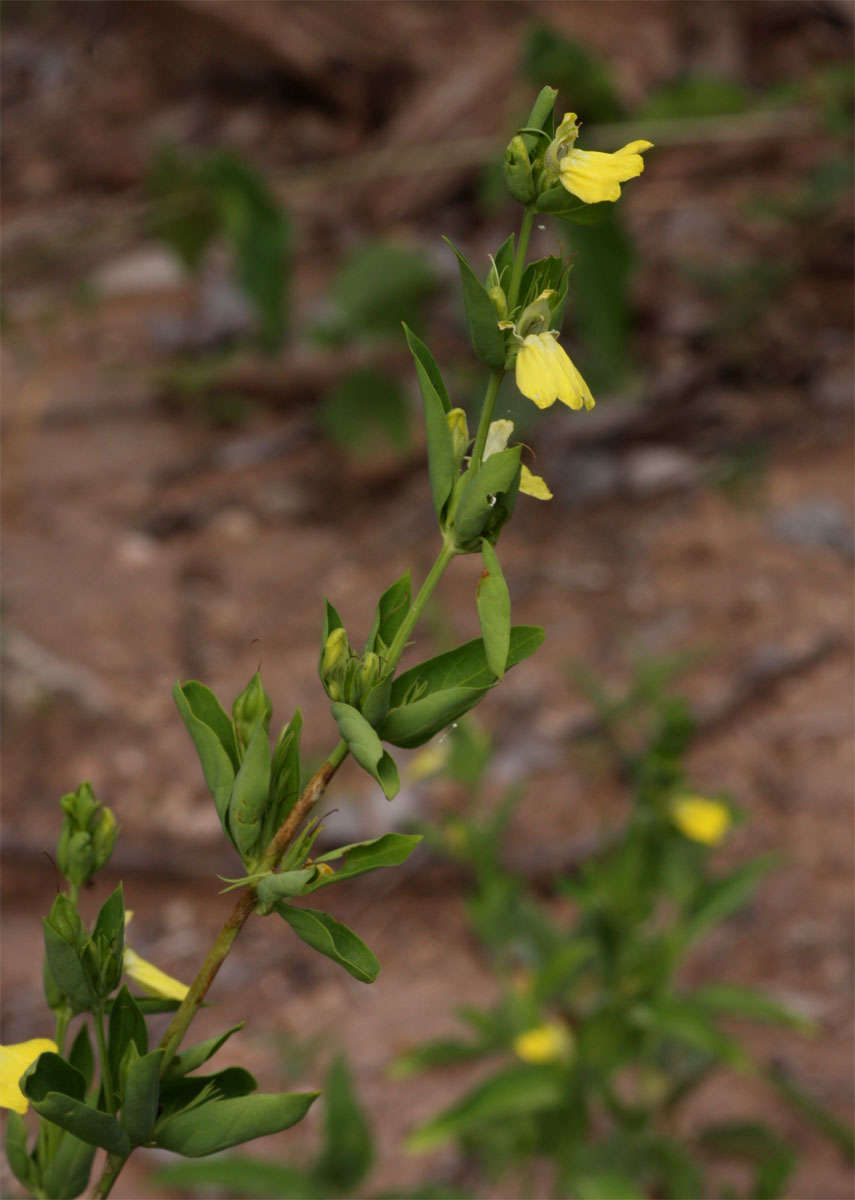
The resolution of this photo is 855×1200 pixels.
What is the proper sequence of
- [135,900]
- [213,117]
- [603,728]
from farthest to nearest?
[213,117], [603,728], [135,900]

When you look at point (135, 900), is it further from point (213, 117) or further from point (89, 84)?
point (89, 84)

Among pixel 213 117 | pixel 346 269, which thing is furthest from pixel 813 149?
pixel 213 117

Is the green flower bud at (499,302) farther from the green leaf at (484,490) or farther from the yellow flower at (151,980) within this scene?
the yellow flower at (151,980)


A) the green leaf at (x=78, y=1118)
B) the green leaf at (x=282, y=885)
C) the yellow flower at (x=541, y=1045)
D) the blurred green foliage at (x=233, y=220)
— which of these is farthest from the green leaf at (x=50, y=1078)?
the blurred green foliage at (x=233, y=220)

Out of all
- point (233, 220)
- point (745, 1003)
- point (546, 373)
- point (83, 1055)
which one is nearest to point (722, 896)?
point (745, 1003)

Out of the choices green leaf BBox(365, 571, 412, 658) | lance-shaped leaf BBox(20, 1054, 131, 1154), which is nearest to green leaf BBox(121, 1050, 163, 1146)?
lance-shaped leaf BBox(20, 1054, 131, 1154)

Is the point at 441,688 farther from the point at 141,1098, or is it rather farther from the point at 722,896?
the point at 722,896

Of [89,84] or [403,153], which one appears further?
[89,84]
